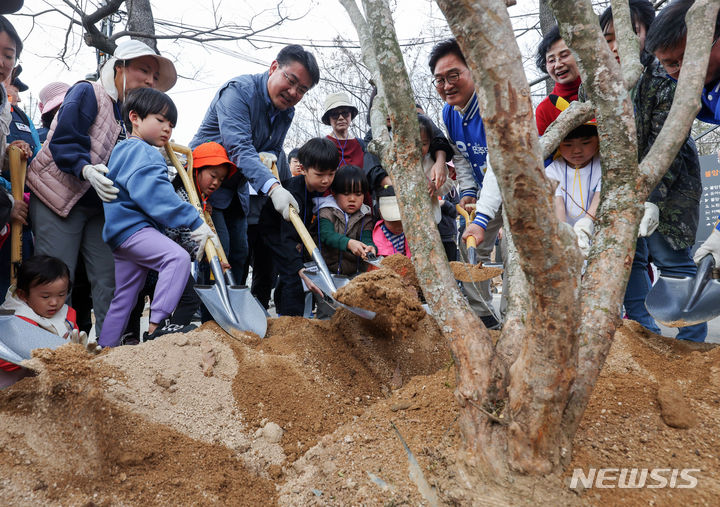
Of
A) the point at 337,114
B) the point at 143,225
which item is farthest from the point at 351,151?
the point at 143,225

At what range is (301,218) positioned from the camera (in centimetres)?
Answer: 355

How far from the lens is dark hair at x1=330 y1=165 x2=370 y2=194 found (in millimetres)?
3545

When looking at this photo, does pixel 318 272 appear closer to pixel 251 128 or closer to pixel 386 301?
pixel 386 301

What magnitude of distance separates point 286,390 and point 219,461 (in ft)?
1.41

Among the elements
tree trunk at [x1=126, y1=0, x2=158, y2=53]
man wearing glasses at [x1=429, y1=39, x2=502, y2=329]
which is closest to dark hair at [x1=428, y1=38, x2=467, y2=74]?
man wearing glasses at [x1=429, y1=39, x2=502, y2=329]

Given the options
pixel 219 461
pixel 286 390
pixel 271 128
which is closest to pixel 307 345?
pixel 286 390

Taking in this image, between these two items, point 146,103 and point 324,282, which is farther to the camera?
point 324,282

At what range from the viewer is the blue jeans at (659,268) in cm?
252

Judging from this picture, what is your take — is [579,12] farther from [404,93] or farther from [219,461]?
[219,461]

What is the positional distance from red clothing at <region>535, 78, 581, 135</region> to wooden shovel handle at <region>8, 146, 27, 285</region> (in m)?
3.16

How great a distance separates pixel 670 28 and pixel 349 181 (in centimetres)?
216

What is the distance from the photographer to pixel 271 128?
144 inches

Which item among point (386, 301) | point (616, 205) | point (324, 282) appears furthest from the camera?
Result: point (324, 282)

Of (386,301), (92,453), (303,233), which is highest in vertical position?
(303,233)
